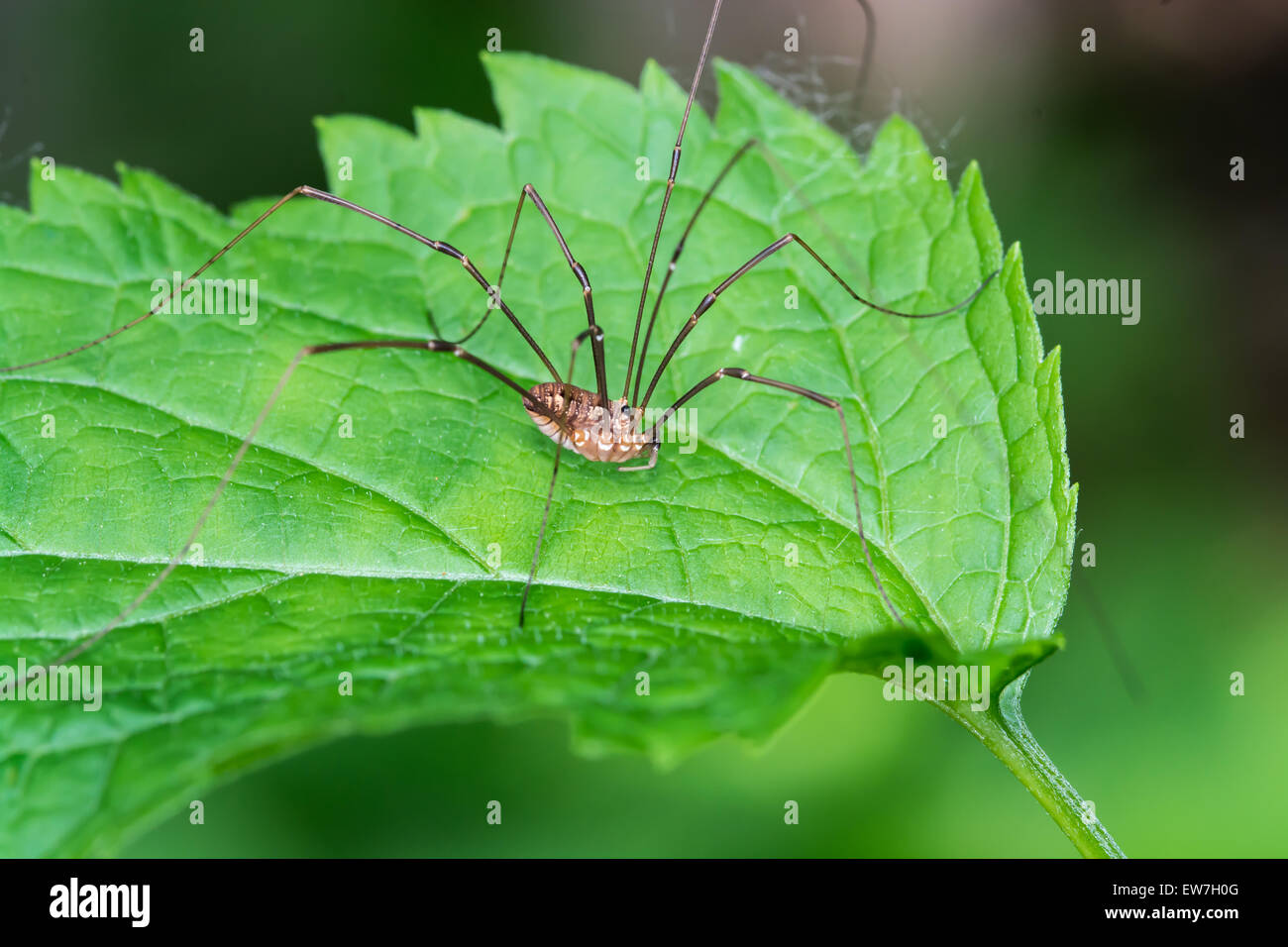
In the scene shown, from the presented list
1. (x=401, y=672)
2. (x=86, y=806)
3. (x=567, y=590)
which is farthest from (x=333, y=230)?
Answer: (x=86, y=806)

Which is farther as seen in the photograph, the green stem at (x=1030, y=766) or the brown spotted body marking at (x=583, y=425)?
the brown spotted body marking at (x=583, y=425)

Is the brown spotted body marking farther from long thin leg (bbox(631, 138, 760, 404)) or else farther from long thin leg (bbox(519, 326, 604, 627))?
long thin leg (bbox(631, 138, 760, 404))

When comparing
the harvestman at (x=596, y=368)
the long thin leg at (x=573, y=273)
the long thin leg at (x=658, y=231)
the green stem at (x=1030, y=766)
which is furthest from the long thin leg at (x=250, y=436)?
the green stem at (x=1030, y=766)

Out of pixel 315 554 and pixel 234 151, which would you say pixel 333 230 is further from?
pixel 234 151

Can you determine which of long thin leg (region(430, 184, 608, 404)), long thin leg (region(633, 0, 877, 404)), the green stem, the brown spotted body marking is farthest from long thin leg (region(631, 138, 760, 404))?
the green stem

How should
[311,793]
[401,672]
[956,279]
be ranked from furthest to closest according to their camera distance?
[311,793] < [956,279] < [401,672]

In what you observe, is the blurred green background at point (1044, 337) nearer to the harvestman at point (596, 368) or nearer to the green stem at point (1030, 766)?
the harvestman at point (596, 368)
